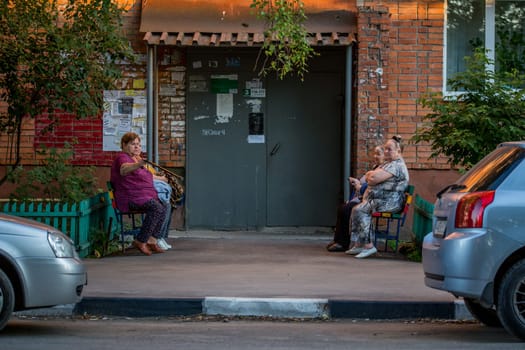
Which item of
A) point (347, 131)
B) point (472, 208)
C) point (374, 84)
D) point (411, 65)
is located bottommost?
point (472, 208)

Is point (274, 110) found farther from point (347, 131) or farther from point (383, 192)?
point (383, 192)

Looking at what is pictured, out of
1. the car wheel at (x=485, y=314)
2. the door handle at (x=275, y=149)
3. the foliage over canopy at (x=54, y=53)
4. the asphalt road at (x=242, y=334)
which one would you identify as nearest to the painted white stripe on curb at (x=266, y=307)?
the asphalt road at (x=242, y=334)

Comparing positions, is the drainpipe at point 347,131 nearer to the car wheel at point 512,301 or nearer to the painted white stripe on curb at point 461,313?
the painted white stripe on curb at point 461,313

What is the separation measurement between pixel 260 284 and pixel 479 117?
11.5 feet

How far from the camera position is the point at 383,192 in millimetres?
12898

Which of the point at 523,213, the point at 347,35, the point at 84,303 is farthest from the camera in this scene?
the point at 347,35

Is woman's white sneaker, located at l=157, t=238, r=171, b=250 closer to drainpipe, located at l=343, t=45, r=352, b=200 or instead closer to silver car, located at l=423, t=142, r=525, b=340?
drainpipe, located at l=343, t=45, r=352, b=200

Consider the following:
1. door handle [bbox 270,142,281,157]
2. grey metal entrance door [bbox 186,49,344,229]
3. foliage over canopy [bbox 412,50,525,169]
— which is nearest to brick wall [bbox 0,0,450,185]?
grey metal entrance door [bbox 186,49,344,229]

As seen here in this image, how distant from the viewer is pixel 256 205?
1558cm

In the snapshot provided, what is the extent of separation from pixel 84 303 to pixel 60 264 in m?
1.43

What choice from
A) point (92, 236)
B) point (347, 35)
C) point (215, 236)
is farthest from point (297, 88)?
point (92, 236)

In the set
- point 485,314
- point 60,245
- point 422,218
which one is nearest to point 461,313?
point 485,314

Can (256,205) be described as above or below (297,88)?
below

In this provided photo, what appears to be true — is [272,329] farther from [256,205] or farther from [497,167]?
[256,205]
